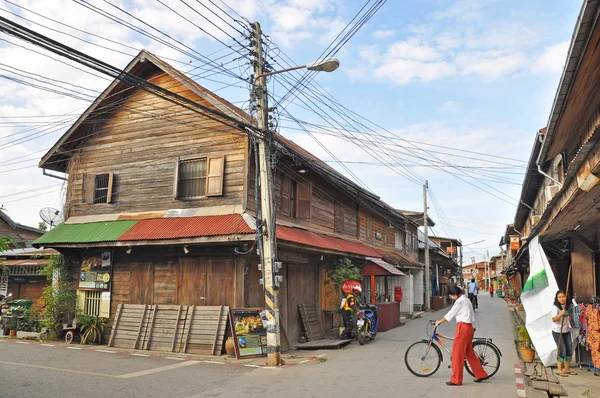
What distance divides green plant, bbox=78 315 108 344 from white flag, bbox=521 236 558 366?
486 inches

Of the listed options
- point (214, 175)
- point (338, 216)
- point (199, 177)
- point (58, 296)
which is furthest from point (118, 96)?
point (338, 216)

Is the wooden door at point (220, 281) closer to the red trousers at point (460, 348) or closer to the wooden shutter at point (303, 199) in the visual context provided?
the wooden shutter at point (303, 199)

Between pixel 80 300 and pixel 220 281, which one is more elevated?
pixel 220 281

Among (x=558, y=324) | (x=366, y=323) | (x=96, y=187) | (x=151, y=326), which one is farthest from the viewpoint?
(x=96, y=187)

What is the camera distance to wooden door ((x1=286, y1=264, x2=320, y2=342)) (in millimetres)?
16172

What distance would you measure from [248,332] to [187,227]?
347 centimetres

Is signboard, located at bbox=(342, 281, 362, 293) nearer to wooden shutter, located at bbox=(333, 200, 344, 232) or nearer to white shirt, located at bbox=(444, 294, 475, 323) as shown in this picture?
wooden shutter, located at bbox=(333, 200, 344, 232)

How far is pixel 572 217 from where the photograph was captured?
9555mm

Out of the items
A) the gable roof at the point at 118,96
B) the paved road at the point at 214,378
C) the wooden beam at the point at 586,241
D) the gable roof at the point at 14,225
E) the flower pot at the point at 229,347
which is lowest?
the paved road at the point at 214,378

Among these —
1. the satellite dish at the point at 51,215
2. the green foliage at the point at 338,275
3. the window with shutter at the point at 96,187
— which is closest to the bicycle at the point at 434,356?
the green foliage at the point at 338,275

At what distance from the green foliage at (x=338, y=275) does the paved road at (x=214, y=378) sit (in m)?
4.52

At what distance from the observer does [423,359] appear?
Result: 9906 mm

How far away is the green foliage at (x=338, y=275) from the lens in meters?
18.1

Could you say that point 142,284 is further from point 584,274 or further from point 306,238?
point 584,274
